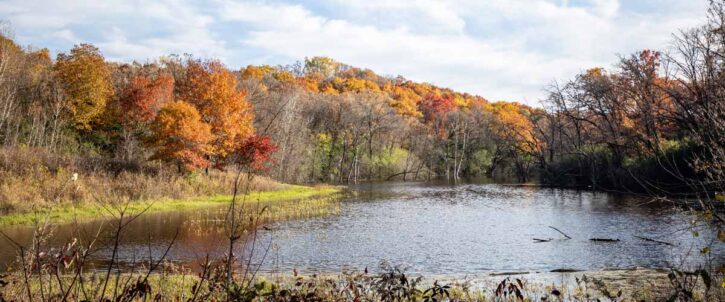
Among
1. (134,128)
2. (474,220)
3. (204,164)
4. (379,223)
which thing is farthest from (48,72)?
(474,220)

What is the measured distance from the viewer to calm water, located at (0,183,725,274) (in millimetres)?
16453

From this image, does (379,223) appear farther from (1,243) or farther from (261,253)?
(1,243)

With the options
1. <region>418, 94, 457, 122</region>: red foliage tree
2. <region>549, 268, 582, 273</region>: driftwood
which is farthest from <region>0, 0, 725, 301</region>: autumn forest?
<region>418, 94, 457, 122</region>: red foliage tree

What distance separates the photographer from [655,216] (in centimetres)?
2541

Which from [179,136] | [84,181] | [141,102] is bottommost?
[84,181]

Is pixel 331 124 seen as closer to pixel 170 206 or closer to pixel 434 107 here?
pixel 434 107

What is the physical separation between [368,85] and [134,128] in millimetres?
66708

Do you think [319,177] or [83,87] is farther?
[319,177]

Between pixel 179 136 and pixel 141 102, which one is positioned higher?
pixel 141 102

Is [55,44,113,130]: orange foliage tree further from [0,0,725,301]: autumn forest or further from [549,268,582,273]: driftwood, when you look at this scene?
[549,268,582,273]: driftwood

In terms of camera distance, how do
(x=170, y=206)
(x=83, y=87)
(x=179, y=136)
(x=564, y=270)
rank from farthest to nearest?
(x=83, y=87), (x=179, y=136), (x=170, y=206), (x=564, y=270)

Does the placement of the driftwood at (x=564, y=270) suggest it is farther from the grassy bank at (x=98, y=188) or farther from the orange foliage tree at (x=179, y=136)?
the orange foliage tree at (x=179, y=136)

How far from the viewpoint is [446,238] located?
21453 millimetres

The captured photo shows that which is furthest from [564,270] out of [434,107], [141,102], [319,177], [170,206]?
[434,107]
